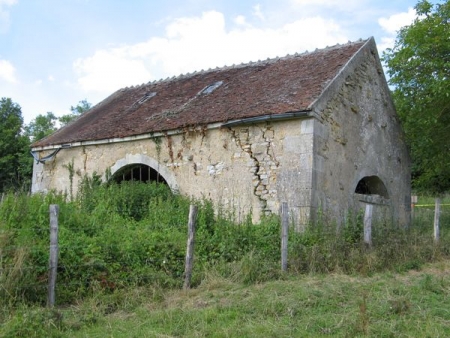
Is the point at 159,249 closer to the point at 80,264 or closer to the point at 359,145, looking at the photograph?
the point at 80,264

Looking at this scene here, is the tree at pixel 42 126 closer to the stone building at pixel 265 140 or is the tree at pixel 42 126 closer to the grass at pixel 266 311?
the stone building at pixel 265 140

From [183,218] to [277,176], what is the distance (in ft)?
7.40

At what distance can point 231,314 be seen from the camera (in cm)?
549

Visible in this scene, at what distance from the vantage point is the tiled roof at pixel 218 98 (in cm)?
1103

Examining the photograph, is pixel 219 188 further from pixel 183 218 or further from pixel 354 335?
pixel 354 335

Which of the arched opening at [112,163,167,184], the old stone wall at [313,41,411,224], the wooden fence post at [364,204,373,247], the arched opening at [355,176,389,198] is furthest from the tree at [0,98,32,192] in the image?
the wooden fence post at [364,204,373,247]

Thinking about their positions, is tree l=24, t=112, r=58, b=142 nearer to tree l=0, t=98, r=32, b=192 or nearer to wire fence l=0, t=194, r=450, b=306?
tree l=0, t=98, r=32, b=192

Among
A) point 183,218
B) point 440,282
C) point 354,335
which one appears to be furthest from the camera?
point 183,218

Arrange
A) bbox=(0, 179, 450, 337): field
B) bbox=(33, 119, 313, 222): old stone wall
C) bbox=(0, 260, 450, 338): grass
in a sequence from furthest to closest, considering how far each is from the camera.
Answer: bbox=(33, 119, 313, 222): old stone wall
bbox=(0, 179, 450, 337): field
bbox=(0, 260, 450, 338): grass

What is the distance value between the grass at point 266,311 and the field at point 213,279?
Result: 16 millimetres

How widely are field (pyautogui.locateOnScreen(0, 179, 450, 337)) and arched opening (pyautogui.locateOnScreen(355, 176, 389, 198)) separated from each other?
11.1 feet

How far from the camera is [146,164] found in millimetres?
12453

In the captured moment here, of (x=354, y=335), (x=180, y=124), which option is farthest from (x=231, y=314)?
(x=180, y=124)

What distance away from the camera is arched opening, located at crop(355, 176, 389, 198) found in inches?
533
